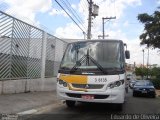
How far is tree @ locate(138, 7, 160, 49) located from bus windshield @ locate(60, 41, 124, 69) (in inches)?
974

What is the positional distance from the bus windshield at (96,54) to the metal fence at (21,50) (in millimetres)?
3466

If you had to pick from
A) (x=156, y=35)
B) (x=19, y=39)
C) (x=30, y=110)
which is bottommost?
(x=30, y=110)

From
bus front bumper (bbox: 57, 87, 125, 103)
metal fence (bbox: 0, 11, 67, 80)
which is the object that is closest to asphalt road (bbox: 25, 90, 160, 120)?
bus front bumper (bbox: 57, 87, 125, 103)

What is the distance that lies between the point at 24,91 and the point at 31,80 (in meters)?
1.21

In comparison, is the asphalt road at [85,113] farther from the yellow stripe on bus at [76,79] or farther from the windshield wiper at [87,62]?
the windshield wiper at [87,62]

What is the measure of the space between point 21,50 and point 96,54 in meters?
5.62

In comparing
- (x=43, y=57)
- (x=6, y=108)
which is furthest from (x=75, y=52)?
(x=43, y=57)

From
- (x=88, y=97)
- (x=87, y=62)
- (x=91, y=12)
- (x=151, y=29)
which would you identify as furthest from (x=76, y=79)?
(x=151, y=29)

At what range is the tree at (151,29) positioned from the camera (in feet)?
121

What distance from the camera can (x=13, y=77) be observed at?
1636 centimetres

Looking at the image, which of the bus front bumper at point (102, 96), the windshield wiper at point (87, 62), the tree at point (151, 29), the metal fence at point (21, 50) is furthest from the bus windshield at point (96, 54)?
the tree at point (151, 29)

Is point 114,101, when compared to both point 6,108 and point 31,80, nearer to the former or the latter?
point 6,108

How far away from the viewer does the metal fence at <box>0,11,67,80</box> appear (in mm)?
15273

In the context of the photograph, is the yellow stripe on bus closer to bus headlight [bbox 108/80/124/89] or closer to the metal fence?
bus headlight [bbox 108/80/124/89]
